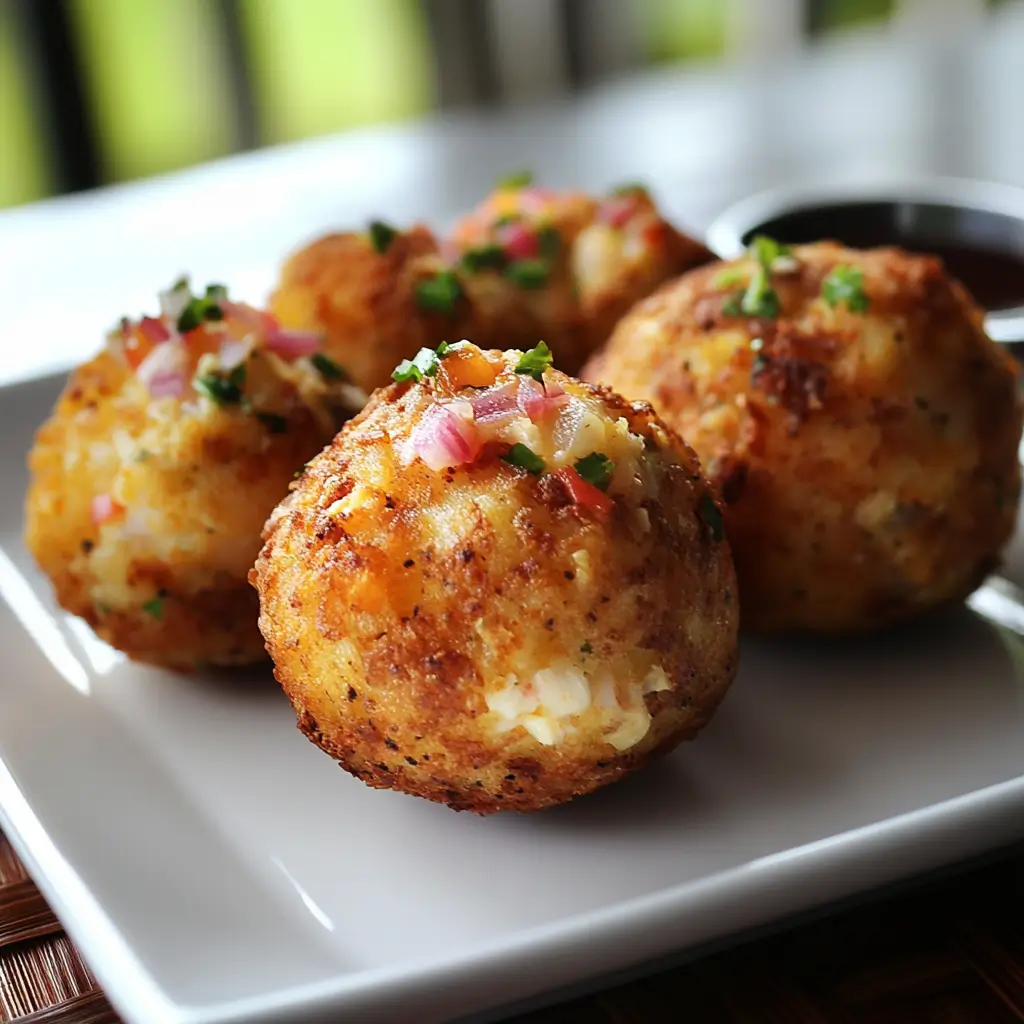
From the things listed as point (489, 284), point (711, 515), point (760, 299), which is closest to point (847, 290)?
point (760, 299)

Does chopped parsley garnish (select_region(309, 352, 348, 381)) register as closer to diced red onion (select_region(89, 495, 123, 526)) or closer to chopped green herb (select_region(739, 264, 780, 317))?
diced red onion (select_region(89, 495, 123, 526))

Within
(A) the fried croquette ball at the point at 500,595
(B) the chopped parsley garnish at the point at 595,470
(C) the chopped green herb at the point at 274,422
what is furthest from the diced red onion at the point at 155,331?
(B) the chopped parsley garnish at the point at 595,470

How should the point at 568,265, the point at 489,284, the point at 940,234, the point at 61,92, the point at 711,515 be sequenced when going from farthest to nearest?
1. the point at 61,92
2. the point at 940,234
3. the point at 568,265
4. the point at 489,284
5. the point at 711,515

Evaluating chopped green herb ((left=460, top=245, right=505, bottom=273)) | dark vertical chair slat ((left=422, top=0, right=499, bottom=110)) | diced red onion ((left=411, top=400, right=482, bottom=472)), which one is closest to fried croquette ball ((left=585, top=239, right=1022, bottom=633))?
diced red onion ((left=411, top=400, right=482, bottom=472))

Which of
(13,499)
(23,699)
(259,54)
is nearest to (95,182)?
(259,54)

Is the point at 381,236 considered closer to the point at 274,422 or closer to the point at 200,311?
the point at 200,311
